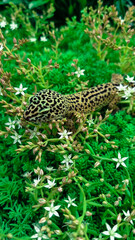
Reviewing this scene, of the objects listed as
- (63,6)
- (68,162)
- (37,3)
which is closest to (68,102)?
(68,162)

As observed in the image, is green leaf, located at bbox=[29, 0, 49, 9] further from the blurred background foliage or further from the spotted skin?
the spotted skin

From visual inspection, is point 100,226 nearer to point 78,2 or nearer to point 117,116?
point 117,116

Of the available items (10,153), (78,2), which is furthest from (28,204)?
(78,2)

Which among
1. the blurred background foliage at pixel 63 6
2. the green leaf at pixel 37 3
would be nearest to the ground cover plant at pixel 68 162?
the green leaf at pixel 37 3

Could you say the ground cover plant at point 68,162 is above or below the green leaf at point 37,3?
below

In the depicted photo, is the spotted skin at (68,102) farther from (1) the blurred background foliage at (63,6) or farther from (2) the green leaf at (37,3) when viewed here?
(2) the green leaf at (37,3)

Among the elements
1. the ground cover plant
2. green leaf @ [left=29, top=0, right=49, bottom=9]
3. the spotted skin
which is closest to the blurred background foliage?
green leaf @ [left=29, top=0, right=49, bottom=9]
